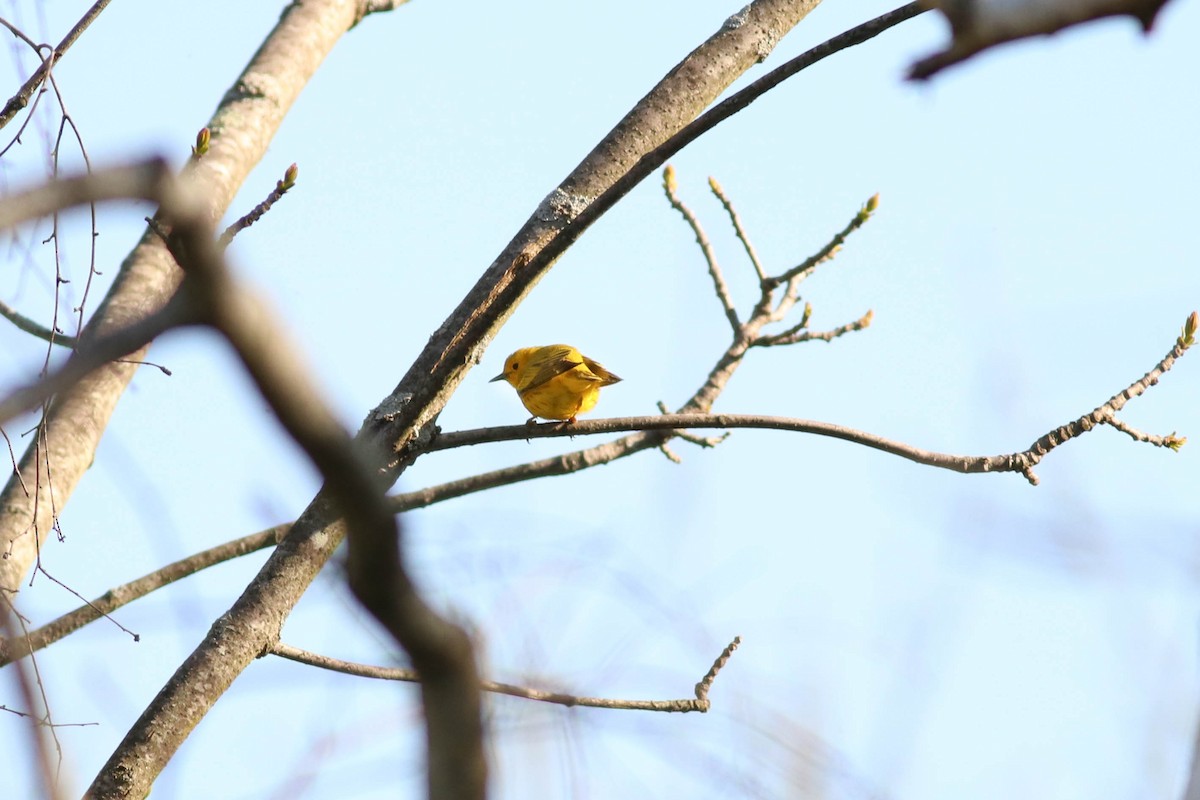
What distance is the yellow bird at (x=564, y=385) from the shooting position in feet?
18.7

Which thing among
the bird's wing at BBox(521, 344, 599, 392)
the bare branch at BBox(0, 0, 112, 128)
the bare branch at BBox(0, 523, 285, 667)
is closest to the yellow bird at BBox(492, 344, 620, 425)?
the bird's wing at BBox(521, 344, 599, 392)

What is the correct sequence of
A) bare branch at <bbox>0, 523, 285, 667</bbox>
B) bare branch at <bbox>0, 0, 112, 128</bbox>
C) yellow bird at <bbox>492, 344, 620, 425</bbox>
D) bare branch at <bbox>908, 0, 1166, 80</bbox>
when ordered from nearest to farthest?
bare branch at <bbox>908, 0, 1166, 80</bbox>, bare branch at <bbox>0, 0, 112, 128</bbox>, bare branch at <bbox>0, 523, 285, 667</bbox>, yellow bird at <bbox>492, 344, 620, 425</bbox>

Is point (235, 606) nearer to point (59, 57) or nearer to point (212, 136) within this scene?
point (59, 57)

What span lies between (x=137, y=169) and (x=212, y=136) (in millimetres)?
4816

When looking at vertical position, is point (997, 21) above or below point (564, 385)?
below

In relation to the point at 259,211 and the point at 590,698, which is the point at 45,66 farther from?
the point at 590,698

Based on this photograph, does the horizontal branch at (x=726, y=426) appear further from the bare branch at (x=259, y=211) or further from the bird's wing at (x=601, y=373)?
the bird's wing at (x=601, y=373)

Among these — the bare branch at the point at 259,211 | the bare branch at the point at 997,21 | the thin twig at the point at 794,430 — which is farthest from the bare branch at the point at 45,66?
the bare branch at the point at 997,21

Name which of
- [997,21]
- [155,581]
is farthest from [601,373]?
[997,21]

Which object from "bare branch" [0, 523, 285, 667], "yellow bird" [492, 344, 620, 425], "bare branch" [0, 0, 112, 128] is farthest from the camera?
"yellow bird" [492, 344, 620, 425]

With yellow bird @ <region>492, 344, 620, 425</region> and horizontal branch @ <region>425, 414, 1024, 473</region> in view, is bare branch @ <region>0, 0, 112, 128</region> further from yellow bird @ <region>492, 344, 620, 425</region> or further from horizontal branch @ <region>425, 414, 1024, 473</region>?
yellow bird @ <region>492, 344, 620, 425</region>

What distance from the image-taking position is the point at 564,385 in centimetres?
570

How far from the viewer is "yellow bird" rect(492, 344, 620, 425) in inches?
224

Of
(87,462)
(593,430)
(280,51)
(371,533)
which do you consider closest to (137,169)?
(371,533)
